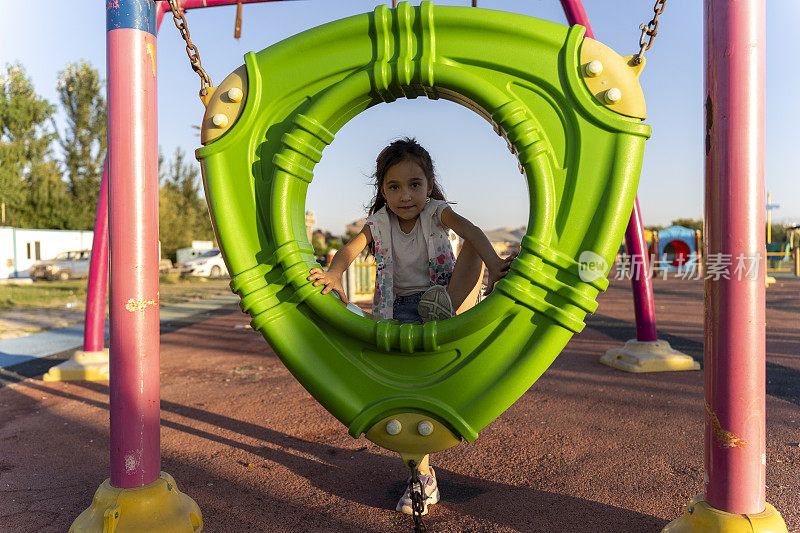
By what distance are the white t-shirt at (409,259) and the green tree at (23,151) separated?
26.4 meters

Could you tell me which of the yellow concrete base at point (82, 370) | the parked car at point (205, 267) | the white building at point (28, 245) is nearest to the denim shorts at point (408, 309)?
the yellow concrete base at point (82, 370)

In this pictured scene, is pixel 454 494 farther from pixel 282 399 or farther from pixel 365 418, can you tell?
pixel 282 399

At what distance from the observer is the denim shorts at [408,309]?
233 cm

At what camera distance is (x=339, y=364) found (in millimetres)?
1770

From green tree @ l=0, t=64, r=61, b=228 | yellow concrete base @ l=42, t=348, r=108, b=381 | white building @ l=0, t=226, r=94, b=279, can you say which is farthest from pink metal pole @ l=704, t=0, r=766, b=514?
green tree @ l=0, t=64, r=61, b=228

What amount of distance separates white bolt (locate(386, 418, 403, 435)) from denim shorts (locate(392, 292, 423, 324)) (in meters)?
0.67

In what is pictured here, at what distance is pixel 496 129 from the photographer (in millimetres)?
1878

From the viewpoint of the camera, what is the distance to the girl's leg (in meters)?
2.17

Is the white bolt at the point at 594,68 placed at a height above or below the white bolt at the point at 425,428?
above

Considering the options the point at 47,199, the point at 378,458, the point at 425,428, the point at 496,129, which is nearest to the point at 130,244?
the point at 425,428

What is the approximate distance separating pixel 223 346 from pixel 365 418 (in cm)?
472

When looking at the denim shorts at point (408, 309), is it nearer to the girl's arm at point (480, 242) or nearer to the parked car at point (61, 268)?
the girl's arm at point (480, 242)

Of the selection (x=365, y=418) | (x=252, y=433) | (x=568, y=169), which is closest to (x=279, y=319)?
(x=365, y=418)

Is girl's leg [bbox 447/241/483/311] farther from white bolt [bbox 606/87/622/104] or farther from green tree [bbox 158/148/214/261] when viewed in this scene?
green tree [bbox 158/148/214/261]
